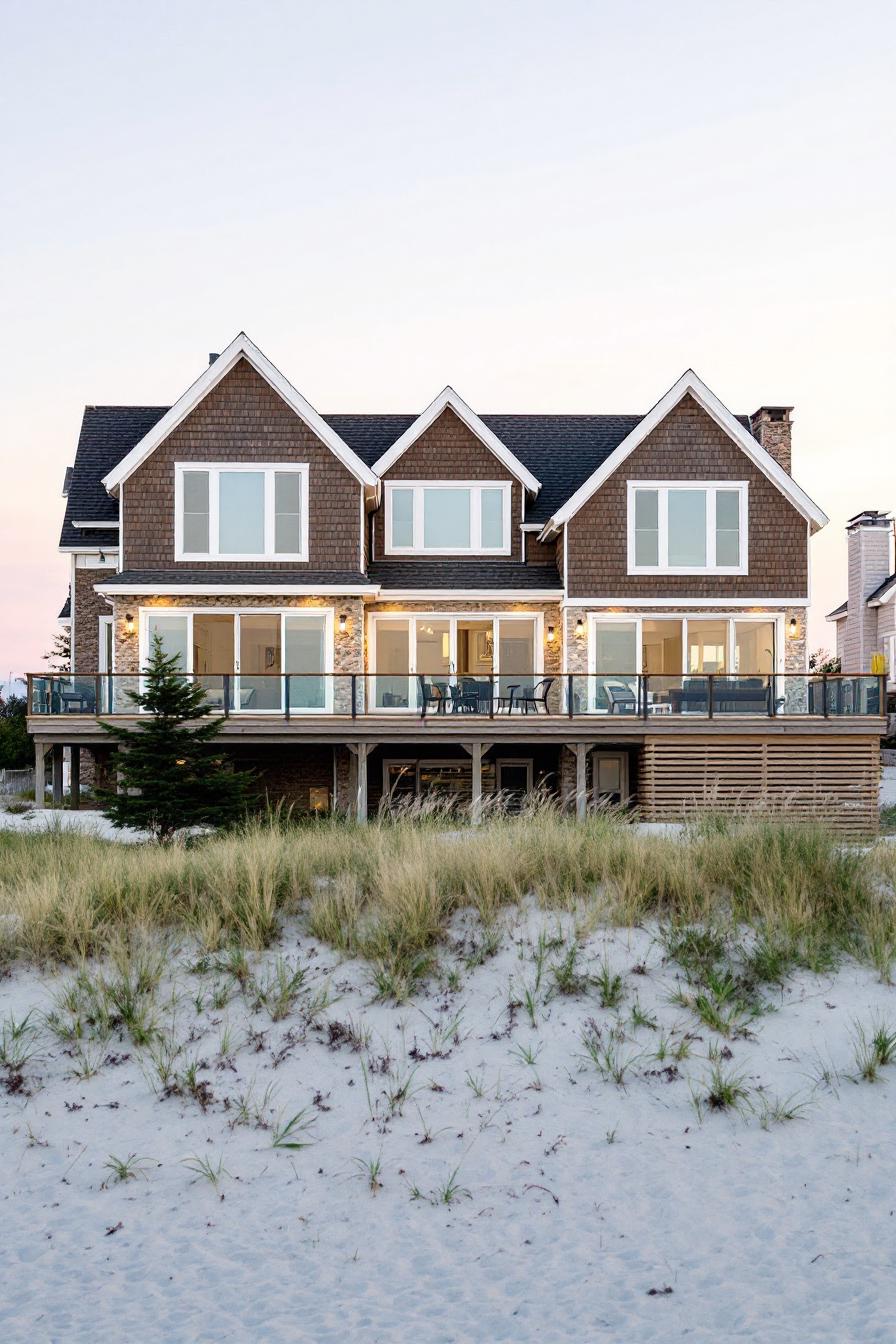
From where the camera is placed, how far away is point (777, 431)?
23.9 m

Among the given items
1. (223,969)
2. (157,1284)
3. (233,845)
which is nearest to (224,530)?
(233,845)

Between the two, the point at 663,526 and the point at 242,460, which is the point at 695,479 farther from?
the point at 242,460

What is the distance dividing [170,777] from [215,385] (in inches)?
393

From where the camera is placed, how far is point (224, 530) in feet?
70.8

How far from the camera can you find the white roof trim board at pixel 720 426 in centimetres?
2195

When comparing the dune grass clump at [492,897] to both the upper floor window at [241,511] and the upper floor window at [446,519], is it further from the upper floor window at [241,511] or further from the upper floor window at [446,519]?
the upper floor window at [446,519]

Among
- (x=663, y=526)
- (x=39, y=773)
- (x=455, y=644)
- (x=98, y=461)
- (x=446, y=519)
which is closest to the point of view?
(x=39, y=773)

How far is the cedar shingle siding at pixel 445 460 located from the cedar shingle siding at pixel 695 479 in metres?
2.14

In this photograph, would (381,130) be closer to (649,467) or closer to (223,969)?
(649,467)

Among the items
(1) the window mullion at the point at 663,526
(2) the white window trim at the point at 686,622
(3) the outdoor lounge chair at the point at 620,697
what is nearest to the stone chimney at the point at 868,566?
(2) the white window trim at the point at 686,622

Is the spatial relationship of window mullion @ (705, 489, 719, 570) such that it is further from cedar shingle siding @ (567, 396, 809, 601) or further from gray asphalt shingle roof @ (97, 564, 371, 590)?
gray asphalt shingle roof @ (97, 564, 371, 590)

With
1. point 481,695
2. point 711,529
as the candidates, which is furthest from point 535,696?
point 711,529

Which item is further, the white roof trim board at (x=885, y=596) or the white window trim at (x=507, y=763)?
the white roof trim board at (x=885, y=596)

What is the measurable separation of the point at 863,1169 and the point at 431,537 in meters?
19.3
